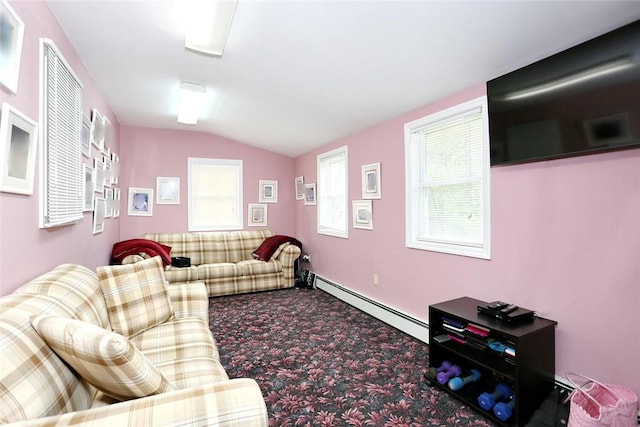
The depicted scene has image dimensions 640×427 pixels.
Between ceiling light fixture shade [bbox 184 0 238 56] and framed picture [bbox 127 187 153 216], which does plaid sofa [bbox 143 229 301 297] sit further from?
ceiling light fixture shade [bbox 184 0 238 56]

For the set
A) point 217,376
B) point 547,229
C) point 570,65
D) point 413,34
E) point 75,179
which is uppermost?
point 413,34

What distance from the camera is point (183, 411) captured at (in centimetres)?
98

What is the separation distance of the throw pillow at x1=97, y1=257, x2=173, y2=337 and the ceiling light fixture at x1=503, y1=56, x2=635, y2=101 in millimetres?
2763

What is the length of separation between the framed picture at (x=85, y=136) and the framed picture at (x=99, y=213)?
53 centimetres

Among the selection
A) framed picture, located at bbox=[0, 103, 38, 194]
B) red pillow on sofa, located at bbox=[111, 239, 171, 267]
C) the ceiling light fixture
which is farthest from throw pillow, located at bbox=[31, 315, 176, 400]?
red pillow on sofa, located at bbox=[111, 239, 171, 267]

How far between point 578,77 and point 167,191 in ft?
17.1

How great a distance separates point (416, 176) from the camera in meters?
3.21

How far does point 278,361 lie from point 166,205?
3636mm

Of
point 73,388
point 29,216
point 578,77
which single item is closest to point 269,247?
point 29,216

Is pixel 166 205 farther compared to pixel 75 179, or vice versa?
pixel 166 205

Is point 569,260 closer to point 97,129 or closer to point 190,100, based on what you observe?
point 190,100

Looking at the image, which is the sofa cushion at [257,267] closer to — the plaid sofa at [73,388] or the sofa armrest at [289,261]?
the sofa armrest at [289,261]

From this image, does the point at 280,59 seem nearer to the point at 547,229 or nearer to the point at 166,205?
the point at 547,229

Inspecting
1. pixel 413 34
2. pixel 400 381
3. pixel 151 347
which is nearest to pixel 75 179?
pixel 151 347
